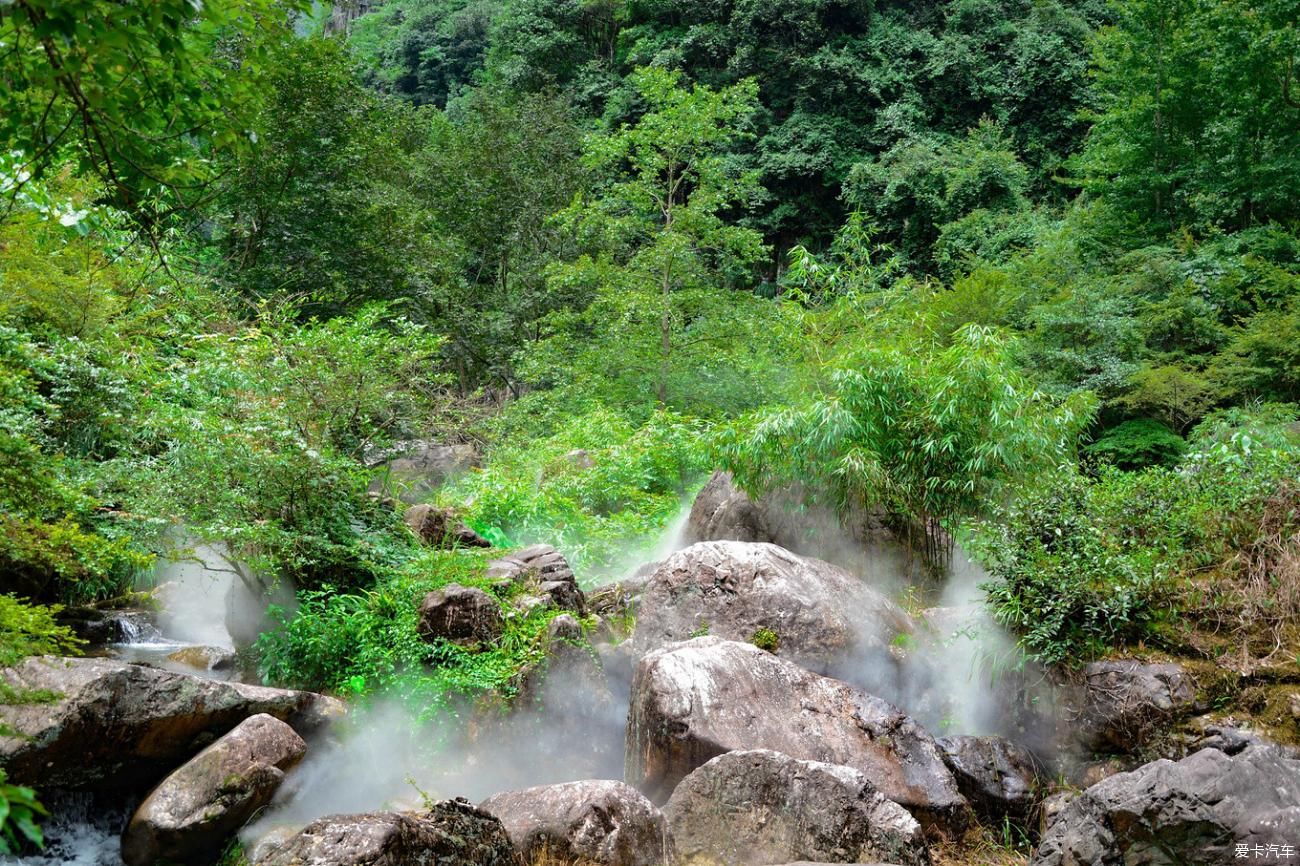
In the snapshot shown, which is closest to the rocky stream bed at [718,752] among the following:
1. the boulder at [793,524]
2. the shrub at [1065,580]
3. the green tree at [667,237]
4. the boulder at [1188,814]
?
the boulder at [1188,814]

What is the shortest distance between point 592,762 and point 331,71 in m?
15.2

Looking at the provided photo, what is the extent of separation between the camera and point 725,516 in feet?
33.0

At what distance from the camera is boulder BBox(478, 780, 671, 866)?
196 inches

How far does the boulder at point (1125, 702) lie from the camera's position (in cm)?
589

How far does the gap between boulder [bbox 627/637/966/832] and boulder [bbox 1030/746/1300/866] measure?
1.35m

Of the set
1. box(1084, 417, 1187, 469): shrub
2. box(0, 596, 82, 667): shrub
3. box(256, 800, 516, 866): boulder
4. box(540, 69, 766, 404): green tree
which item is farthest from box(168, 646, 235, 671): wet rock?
box(1084, 417, 1187, 469): shrub

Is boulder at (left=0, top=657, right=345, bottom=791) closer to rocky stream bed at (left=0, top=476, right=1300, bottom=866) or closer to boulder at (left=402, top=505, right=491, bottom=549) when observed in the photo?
rocky stream bed at (left=0, top=476, right=1300, bottom=866)

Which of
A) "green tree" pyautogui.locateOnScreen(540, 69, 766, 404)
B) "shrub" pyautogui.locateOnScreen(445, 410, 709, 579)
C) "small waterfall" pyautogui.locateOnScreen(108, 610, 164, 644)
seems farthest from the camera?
"green tree" pyautogui.locateOnScreen(540, 69, 766, 404)

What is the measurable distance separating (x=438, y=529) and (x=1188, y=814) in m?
7.64

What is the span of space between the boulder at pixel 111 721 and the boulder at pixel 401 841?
87.9 inches

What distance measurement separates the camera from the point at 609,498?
12016 mm

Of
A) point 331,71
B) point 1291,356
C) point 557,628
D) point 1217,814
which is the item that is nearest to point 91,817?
point 557,628


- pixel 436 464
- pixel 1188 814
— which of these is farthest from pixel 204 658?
pixel 436 464

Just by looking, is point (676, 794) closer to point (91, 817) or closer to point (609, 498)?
point (91, 817)
